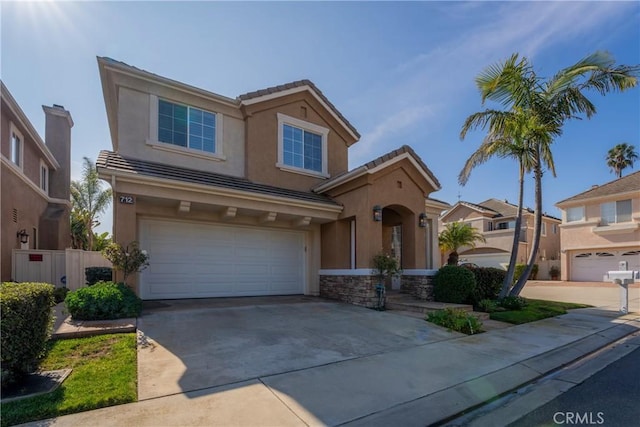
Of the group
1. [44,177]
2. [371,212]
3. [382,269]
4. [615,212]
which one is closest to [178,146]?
[371,212]

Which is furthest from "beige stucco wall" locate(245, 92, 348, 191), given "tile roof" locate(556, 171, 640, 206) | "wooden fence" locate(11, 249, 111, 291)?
"tile roof" locate(556, 171, 640, 206)

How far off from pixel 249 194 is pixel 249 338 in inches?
194

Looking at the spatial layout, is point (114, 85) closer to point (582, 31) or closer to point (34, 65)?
point (34, 65)

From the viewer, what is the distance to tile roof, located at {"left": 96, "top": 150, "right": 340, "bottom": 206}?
29.4 feet

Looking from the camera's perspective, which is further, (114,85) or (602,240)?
(602,240)

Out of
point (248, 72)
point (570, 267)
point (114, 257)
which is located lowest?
point (570, 267)

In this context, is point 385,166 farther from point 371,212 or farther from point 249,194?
point 249,194

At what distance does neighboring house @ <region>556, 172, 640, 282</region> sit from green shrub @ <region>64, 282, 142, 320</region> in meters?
31.5

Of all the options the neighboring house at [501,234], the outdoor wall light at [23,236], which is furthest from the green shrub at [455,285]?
the neighboring house at [501,234]

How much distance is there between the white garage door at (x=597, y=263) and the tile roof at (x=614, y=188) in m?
4.43

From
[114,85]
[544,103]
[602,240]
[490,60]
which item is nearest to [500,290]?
[544,103]

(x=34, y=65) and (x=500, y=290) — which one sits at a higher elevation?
(x=34, y=65)

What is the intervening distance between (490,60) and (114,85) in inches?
493

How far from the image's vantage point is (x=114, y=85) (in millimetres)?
10523
